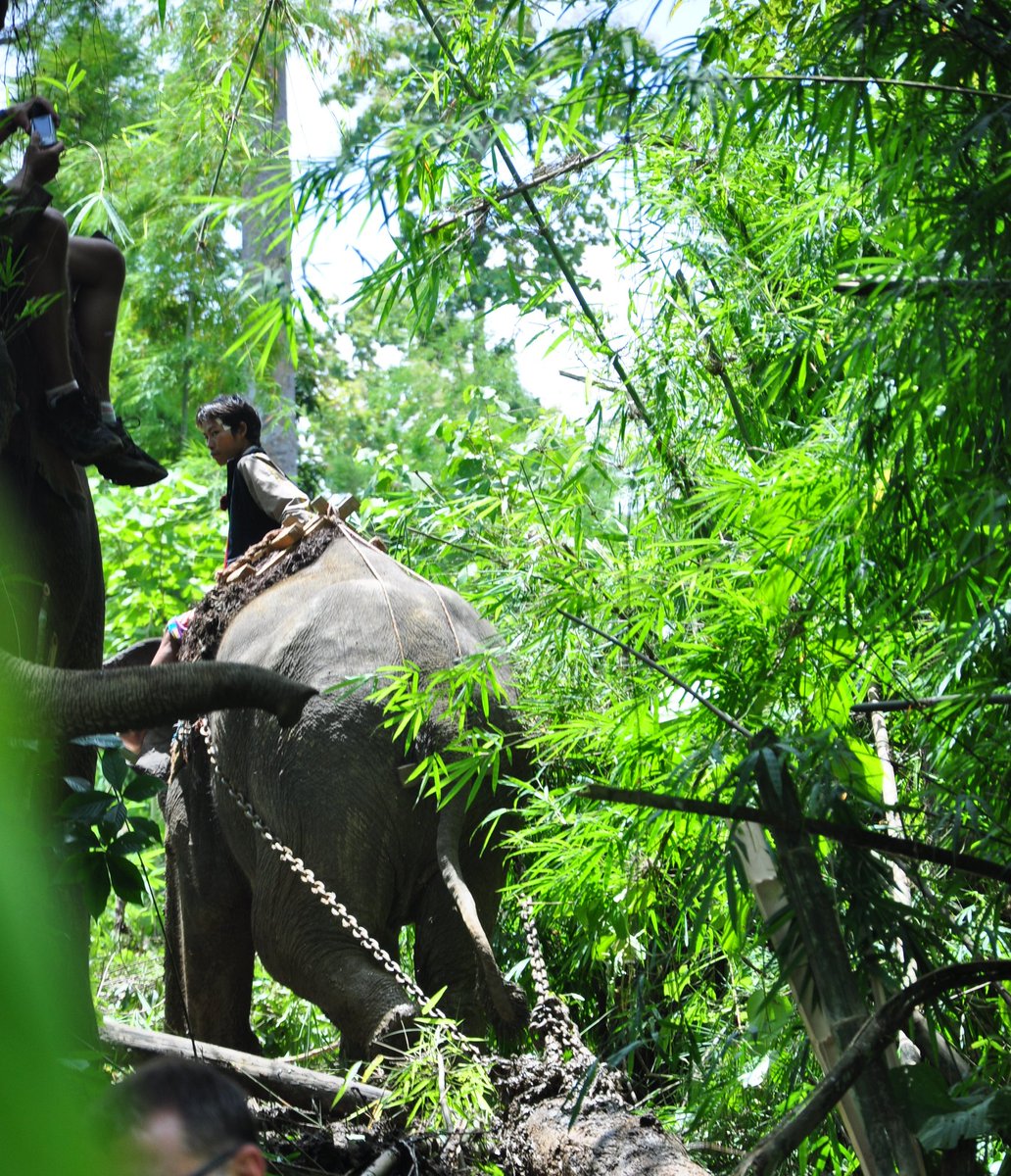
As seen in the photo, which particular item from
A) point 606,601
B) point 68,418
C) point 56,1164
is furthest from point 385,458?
point 56,1164

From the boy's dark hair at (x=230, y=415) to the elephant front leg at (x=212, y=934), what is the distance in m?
1.33

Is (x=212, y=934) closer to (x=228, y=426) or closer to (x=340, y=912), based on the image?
(x=340, y=912)

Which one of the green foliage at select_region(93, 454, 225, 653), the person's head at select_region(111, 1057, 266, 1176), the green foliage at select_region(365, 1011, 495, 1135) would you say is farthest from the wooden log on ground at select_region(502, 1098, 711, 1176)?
the green foliage at select_region(93, 454, 225, 653)

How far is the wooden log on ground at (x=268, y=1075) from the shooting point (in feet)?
10.3

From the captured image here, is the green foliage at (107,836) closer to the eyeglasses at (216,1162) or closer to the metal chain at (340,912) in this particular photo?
the metal chain at (340,912)

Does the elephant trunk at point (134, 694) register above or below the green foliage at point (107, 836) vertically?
above

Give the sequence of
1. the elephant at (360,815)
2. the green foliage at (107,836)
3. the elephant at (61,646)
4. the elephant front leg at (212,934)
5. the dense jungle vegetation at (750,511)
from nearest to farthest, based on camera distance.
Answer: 1. the elephant at (61,646)
2. the dense jungle vegetation at (750,511)
3. the green foliage at (107,836)
4. the elephant at (360,815)
5. the elephant front leg at (212,934)

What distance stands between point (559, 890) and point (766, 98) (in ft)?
6.28

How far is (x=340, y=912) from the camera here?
3389 mm

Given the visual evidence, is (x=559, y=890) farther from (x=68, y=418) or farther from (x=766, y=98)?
(x=766, y=98)

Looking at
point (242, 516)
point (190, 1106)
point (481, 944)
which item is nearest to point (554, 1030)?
point (481, 944)

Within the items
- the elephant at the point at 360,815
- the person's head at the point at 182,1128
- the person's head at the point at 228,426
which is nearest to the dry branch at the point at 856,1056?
the person's head at the point at 182,1128

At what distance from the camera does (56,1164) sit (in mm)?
396

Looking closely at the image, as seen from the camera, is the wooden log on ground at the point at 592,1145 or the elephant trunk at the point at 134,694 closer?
the elephant trunk at the point at 134,694
